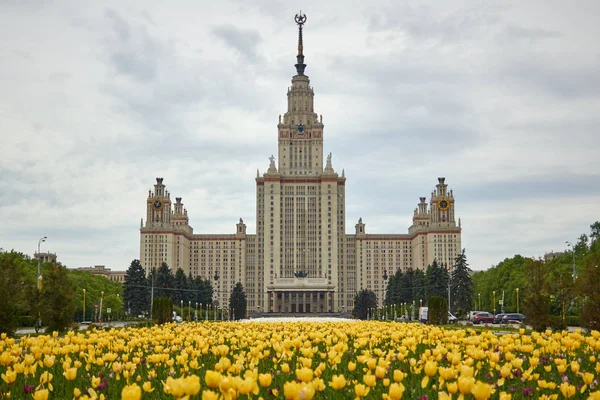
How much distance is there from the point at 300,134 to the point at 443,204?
45.0 meters

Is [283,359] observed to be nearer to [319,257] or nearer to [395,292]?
[395,292]

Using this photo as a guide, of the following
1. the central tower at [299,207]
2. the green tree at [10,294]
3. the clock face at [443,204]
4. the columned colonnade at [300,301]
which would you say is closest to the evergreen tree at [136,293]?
the green tree at [10,294]

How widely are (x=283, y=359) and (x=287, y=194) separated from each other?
18151 cm

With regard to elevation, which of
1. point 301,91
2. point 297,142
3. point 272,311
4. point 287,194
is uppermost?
point 301,91

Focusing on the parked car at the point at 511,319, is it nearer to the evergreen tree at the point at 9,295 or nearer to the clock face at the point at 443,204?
the evergreen tree at the point at 9,295

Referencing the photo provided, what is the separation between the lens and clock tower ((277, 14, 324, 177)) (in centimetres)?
19288

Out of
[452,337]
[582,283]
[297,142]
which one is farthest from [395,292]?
[452,337]

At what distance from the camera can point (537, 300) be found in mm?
39469

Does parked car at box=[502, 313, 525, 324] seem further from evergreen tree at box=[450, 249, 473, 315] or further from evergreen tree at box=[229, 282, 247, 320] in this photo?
evergreen tree at box=[229, 282, 247, 320]

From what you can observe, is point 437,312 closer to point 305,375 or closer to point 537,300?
point 537,300

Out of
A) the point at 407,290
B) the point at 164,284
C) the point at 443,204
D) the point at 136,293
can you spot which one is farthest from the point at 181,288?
the point at 443,204

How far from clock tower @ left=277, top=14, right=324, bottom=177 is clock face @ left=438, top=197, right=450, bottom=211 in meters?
34.8

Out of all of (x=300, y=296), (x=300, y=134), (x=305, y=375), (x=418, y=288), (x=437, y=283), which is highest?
(x=300, y=134)

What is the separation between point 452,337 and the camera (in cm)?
1366
